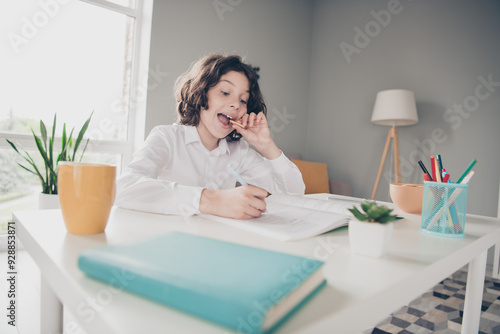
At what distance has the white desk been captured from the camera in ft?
1.01

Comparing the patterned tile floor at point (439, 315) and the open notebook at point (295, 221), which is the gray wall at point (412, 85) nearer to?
the patterned tile floor at point (439, 315)

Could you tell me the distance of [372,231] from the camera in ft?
1.74

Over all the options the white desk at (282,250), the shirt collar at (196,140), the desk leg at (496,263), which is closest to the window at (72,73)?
the shirt collar at (196,140)

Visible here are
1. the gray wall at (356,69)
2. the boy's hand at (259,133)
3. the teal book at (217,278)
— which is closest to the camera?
the teal book at (217,278)

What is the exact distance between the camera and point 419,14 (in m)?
3.32

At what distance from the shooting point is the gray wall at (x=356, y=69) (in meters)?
2.88

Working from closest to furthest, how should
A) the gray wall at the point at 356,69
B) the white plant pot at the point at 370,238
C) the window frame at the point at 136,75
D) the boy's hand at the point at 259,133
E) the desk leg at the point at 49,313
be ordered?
the white plant pot at the point at 370,238 → the desk leg at the point at 49,313 → the boy's hand at the point at 259,133 → the window frame at the point at 136,75 → the gray wall at the point at 356,69

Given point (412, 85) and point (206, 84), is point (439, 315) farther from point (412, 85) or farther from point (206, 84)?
point (412, 85)

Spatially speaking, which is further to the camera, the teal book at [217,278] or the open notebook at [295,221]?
the open notebook at [295,221]

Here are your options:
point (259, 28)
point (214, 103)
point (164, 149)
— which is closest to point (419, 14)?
point (259, 28)

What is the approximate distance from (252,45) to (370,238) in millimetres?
3358

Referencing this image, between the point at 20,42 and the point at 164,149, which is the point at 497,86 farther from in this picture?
the point at 20,42

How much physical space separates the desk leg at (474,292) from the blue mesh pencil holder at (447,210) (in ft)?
1.07

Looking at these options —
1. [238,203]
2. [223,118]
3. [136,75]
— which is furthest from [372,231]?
[136,75]
